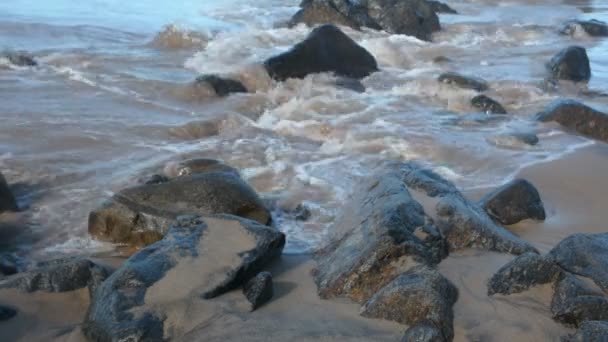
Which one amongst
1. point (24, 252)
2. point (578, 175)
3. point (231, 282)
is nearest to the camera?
point (231, 282)

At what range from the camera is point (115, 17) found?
14.6 meters

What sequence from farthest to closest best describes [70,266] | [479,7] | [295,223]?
[479,7], [295,223], [70,266]

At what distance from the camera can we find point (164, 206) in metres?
4.83

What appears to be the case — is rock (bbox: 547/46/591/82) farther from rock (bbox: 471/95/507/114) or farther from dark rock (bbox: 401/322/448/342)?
dark rock (bbox: 401/322/448/342)

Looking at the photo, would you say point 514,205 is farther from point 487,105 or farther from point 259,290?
point 487,105

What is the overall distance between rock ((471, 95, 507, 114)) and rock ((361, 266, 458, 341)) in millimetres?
5291

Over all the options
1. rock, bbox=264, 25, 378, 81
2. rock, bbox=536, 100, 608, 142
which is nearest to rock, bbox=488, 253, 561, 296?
rock, bbox=536, 100, 608, 142

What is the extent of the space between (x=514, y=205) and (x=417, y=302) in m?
2.01

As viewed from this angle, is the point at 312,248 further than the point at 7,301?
Yes

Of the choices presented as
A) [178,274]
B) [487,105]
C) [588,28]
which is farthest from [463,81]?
[588,28]

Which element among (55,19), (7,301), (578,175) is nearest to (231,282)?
(7,301)

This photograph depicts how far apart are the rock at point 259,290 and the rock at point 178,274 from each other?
0.32ft

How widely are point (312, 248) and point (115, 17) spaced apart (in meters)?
11.3

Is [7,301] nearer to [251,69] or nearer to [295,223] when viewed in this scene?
[295,223]
